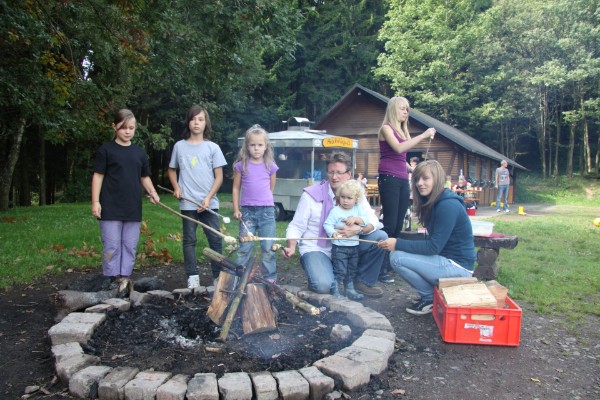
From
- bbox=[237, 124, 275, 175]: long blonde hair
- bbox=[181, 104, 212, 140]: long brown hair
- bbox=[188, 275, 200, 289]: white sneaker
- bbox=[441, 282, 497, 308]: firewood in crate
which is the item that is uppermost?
bbox=[181, 104, 212, 140]: long brown hair

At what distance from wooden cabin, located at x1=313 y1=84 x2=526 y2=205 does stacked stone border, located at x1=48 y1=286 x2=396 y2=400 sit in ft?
54.0

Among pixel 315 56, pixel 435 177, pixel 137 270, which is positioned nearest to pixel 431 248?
pixel 435 177

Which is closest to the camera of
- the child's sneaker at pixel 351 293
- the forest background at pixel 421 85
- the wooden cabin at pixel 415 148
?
the child's sneaker at pixel 351 293

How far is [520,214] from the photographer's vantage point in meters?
14.7

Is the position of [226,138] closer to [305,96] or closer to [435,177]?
[305,96]

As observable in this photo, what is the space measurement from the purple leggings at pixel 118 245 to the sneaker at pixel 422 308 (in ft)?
8.24

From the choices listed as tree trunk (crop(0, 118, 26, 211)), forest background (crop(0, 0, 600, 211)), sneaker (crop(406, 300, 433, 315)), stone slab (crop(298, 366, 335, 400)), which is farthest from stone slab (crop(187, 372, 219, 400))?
tree trunk (crop(0, 118, 26, 211))

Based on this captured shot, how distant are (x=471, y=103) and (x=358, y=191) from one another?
26.9 m

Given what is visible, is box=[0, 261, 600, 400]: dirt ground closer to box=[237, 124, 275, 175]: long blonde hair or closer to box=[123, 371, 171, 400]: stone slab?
box=[123, 371, 171, 400]: stone slab

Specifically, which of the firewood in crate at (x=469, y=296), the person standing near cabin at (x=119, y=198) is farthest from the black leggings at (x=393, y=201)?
the person standing near cabin at (x=119, y=198)

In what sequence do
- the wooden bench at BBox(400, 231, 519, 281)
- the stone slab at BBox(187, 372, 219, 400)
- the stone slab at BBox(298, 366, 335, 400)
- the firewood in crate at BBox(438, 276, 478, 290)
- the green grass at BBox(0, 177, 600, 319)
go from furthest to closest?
the wooden bench at BBox(400, 231, 519, 281) → the green grass at BBox(0, 177, 600, 319) → the firewood in crate at BBox(438, 276, 478, 290) → the stone slab at BBox(298, 366, 335, 400) → the stone slab at BBox(187, 372, 219, 400)

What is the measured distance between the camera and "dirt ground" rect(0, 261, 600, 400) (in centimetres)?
255

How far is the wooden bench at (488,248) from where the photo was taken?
4.80 m

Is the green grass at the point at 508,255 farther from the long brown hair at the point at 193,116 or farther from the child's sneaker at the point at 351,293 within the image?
the long brown hair at the point at 193,116
